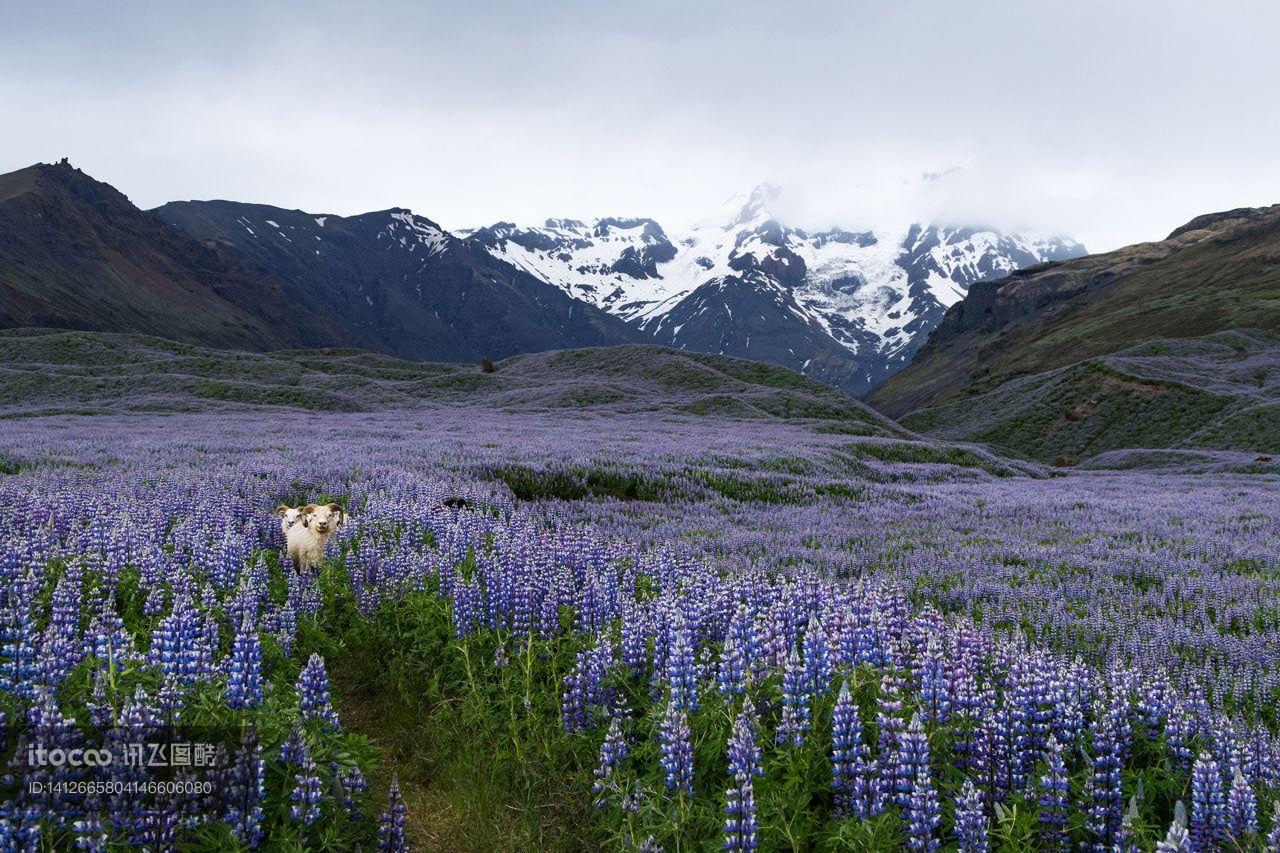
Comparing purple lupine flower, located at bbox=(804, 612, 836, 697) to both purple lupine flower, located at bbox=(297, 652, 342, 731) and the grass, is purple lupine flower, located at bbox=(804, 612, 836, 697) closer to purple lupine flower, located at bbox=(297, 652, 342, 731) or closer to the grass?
the grass

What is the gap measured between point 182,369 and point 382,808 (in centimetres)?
8000

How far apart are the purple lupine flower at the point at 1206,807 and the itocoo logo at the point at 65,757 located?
5670 millimetres

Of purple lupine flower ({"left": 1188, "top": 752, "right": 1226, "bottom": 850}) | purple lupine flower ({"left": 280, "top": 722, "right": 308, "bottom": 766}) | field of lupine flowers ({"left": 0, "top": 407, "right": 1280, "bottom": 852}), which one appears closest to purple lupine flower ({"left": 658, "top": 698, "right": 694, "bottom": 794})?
field of lupine flowers ({"left": 0, "top": 407, "right": 1280, "bottom": 852})

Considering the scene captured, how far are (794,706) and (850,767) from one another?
62 centimetres

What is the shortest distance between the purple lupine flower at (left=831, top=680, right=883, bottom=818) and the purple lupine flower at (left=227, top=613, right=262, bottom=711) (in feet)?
12.6

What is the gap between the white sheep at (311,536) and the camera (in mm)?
8734

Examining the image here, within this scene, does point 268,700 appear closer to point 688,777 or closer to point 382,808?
point 382,808

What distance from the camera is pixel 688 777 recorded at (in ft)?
13.9

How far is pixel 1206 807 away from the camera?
3.74 metres

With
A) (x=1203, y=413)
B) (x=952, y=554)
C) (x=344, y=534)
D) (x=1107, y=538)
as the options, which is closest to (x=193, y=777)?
(x=344, y=534)

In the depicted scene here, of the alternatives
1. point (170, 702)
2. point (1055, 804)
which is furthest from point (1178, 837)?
point (170, 702)

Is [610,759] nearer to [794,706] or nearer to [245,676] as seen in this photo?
[794,706]

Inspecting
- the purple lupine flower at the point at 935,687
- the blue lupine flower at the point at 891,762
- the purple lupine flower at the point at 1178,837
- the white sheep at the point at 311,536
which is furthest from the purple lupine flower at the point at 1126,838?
the white sheep at the point at 311,536

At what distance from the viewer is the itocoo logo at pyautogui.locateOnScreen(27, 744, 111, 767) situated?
349cm
